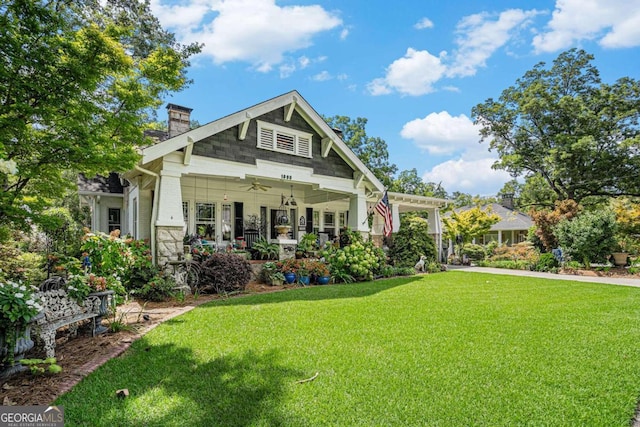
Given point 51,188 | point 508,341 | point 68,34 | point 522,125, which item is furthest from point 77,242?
point 522,125

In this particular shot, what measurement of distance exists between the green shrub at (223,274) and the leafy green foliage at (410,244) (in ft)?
25.7

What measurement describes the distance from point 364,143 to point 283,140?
23.6 metres

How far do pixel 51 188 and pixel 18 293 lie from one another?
483 centimetres

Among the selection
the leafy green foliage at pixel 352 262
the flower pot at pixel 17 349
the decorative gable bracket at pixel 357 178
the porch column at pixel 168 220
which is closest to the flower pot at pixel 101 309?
the flower pot at pixel 17 349

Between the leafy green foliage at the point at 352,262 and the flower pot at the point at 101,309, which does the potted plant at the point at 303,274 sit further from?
the flower pot at the point at 101,309

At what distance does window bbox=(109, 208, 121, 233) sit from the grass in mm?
8309

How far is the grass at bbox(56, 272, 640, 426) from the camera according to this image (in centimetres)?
278

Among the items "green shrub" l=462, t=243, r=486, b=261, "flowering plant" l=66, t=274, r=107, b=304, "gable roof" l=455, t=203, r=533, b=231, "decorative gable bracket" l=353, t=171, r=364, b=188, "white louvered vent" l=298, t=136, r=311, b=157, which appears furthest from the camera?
"gable roof" l=455, t=203, r=533, b=231

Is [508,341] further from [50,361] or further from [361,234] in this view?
[361,234]

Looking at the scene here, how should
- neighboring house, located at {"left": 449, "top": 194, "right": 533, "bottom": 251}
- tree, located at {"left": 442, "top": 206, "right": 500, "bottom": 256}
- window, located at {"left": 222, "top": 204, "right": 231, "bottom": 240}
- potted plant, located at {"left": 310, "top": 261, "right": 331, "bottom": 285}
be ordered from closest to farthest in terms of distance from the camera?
potted plant, located at {"left": 310, "top": 261, "right": 331, "bottom": 285}, window, located at {"left": 222, "top": 204, "right": 231, "bottom": 240}, tree, located at {"left": 442, "top": 206, "right": 500, "bottom": 256}, neighboring house, located at {"left": 449, "top": 194, "right": 533, "bottom": 251}

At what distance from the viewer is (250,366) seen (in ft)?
12.1

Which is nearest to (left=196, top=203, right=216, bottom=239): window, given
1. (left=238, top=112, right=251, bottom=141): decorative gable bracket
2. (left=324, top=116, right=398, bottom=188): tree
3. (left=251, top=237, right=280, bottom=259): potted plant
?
(left=251, top=237, right=280, bottom=259): potted plant

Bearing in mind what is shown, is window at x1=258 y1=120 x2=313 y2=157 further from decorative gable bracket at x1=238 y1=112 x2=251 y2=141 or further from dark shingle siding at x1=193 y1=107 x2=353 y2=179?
decorative gable bracket at x1=238 y1=112 x2=251 y2=141

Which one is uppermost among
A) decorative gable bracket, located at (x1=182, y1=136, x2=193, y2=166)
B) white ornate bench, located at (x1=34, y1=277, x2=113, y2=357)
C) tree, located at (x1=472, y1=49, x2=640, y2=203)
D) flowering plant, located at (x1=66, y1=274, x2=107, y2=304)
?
tree, located at (x1=472, y1=49, x2=640, y2=203)
